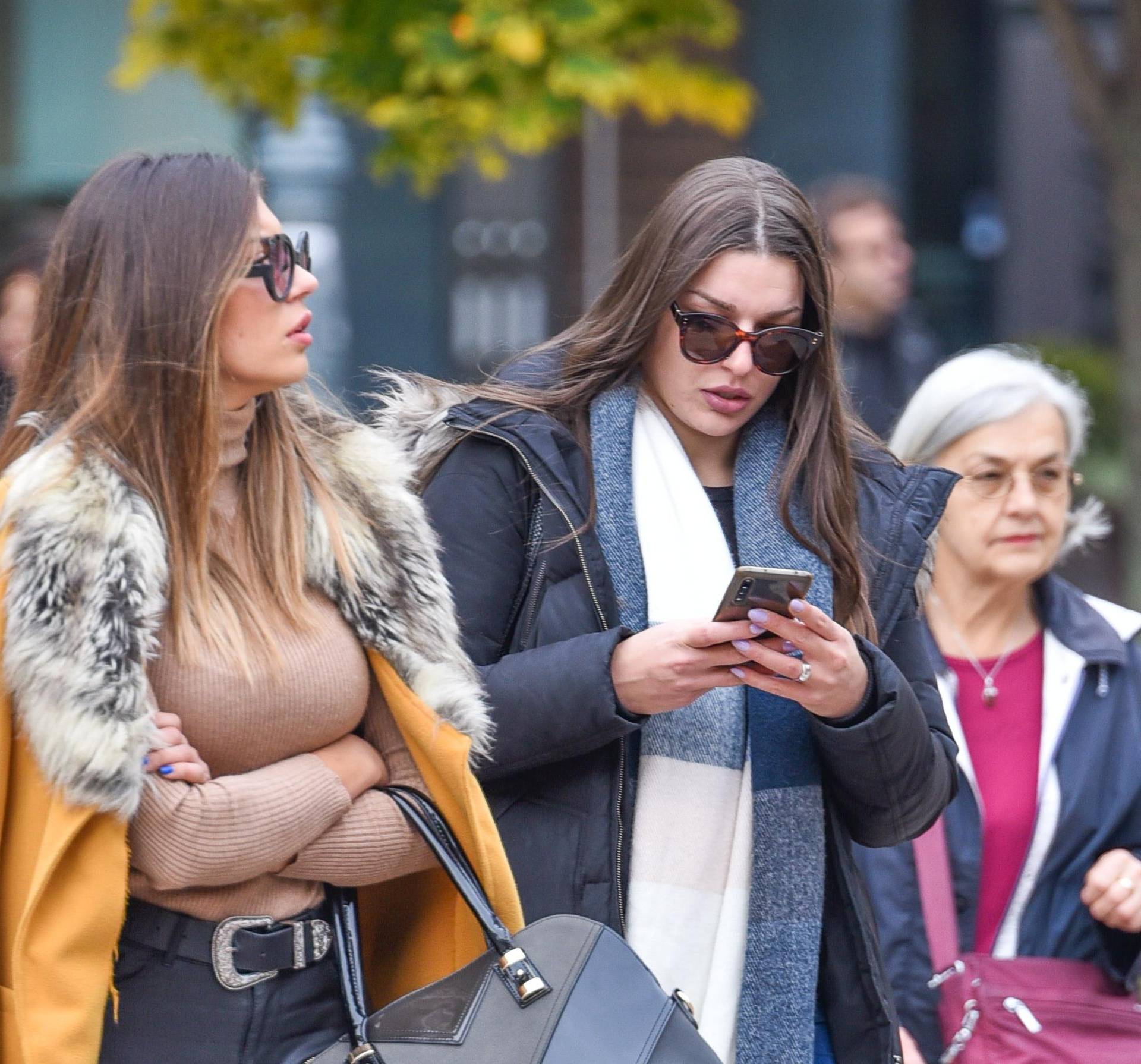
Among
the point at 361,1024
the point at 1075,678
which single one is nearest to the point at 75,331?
the point at 361,1024

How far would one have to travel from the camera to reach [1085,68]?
645 cm

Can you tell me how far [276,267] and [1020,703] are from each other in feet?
5.83

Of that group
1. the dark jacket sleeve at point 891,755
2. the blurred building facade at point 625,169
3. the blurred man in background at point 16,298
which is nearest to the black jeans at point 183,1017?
the dark jacket sleeve at point 891,755

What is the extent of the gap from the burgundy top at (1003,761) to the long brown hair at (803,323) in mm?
687

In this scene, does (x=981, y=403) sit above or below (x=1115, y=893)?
above

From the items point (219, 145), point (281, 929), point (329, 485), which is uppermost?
point (219, 145)

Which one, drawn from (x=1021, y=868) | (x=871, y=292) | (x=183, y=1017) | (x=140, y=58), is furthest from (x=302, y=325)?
(x=140, y=58)

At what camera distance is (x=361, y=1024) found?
2287 millimetres

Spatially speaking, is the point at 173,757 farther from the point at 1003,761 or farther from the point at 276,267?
the point at 1003,761

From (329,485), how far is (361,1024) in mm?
821

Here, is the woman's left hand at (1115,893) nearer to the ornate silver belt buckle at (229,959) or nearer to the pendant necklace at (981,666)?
the pendant necklace at (981,666)

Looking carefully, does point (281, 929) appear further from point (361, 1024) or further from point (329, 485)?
point (329, 485)

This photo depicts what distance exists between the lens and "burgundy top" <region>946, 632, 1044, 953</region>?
10.6 feet

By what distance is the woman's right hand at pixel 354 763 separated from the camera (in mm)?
2453
